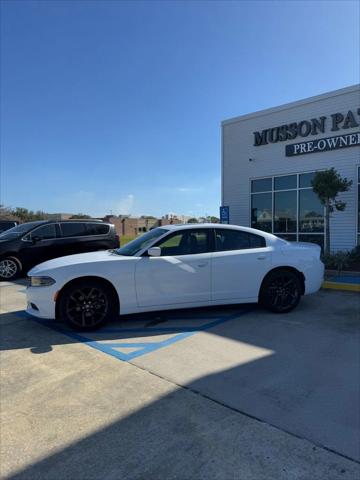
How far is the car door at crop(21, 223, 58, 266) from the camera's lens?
10734mm

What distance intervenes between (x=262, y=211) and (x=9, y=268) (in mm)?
10072

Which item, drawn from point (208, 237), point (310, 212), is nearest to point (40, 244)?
point (208, 237)

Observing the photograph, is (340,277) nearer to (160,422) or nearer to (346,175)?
(346,175)

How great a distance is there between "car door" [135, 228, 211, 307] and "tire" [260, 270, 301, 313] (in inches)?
41.7

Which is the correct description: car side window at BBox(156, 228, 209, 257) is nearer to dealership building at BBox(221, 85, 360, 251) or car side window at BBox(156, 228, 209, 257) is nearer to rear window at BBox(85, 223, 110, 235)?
rear window at BBox(85, 223, 110, 235)

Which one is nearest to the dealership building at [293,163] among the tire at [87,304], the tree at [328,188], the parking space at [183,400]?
the tree at [328,188]

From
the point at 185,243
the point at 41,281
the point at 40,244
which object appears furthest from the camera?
the point at 40,244

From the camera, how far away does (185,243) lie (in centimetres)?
606

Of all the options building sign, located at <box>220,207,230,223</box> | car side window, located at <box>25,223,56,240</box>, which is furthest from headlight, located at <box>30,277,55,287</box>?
building sign, located at <box>220,207,230,223</box>

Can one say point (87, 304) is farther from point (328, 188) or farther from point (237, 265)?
point (328, 188)

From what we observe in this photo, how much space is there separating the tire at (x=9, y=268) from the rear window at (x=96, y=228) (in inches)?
88.7

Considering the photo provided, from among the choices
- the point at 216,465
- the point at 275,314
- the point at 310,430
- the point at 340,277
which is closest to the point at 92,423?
the point at 216,465

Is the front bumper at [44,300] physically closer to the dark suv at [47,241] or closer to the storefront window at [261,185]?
the dark suv at [47,241]

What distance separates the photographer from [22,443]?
9.37 ft
